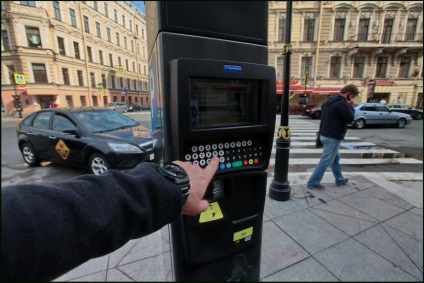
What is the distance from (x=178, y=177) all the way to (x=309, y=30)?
17.0 metres

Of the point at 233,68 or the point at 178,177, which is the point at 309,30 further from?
the point at 178,177

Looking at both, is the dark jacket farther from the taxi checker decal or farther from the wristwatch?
the taxi checker decal

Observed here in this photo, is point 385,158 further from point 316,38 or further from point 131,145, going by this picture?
point 316,38

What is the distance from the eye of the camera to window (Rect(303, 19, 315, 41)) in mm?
13077

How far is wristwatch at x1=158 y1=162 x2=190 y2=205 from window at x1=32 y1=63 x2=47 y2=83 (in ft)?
2.95

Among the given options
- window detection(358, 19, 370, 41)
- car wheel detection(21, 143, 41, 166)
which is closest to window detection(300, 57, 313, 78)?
window detection(358, 19, 370, 41)

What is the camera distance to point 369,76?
19.4m

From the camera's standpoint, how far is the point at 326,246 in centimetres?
A: 221

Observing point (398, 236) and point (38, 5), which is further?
point (398, 236)

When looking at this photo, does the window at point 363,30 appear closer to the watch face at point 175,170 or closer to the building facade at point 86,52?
the building facade at point 86,52

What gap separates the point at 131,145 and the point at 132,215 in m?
3.22

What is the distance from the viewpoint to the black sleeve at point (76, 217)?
1.57 feet

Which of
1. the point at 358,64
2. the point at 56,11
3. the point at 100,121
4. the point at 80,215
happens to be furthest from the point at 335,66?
the point at 80,215

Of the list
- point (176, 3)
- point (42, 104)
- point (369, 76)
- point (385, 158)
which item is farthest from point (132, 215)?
point (369, 76)
